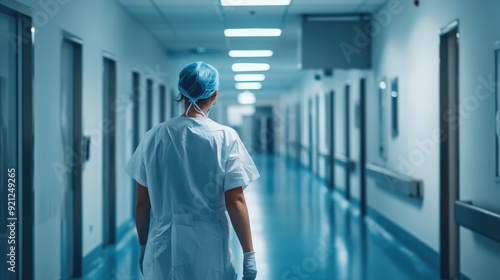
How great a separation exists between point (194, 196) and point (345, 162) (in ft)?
26.9

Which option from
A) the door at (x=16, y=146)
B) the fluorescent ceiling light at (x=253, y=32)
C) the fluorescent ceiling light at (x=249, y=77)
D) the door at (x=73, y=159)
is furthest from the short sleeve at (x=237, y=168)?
the fluorescent ceiling light at (x=249, y=77)

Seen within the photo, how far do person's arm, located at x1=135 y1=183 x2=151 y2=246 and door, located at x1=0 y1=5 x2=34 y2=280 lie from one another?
5.48 ft

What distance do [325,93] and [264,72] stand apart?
2.45 m

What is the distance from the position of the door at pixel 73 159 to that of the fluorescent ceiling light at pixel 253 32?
153 inches

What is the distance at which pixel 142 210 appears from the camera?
226cm

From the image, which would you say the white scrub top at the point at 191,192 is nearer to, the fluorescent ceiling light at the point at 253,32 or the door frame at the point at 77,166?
the door frame at the point at 77,166

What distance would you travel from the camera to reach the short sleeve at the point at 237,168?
2.13 m

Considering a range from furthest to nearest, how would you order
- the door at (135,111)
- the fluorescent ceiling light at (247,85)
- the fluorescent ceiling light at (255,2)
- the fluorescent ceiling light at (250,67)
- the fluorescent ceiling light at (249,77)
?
the fluorescent ceiling light at (247,85) < the fluorescent ceiling light at (249,77) < the fluorescent ceiling light at (250,67) < the door at (135,111) < the fluorescent ceiling light at (255,2)

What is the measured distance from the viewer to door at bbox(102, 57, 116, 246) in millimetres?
6449

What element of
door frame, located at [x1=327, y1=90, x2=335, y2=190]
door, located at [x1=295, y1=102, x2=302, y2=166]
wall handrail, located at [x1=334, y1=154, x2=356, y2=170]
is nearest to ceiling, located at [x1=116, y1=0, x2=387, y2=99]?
door frame, located at [x1=327, y1=90, x2=335, y2=190]

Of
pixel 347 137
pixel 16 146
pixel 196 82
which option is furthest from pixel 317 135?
pixel 196 82

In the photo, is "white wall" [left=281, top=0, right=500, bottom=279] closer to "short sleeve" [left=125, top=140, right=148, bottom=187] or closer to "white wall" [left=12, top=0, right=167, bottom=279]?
"short sleeve" [left=125, top=140, right=148, bottom=187]

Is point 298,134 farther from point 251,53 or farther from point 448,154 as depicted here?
point 448,154

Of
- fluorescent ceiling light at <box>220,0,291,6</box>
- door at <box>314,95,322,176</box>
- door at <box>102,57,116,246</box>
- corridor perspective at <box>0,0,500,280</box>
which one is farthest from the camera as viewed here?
door at <box>314,95,322,176</box>
